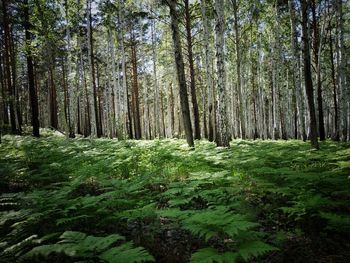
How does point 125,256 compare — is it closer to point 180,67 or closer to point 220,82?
point 180,67

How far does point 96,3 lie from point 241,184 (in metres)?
21.9

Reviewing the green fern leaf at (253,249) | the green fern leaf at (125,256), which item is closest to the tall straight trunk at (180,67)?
the green fern leaf at (253,249)

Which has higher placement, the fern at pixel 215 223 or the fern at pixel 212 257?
the fern at pixel 215 223

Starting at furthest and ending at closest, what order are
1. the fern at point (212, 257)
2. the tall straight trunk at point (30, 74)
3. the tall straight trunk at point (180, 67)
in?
the tall straight trunk at point (30, 74) → the tall straight trunk at point (180, 67) → the fern at point (212, 257)

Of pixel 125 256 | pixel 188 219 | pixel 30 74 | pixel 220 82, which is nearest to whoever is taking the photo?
pixel 125 256

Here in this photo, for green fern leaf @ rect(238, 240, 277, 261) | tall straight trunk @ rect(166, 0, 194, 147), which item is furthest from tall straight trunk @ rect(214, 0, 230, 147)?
green fern leaf @ rect(238, 240, 277, 261)

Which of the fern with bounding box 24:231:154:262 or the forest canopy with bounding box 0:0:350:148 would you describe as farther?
the forest canopy with bounding box 0:0:350:148

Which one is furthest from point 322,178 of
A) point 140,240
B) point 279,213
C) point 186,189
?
point 140,240

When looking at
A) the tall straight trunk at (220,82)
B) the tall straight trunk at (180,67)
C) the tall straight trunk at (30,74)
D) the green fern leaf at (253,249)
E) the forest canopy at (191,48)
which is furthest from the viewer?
the tall straight trunk at (30,74)

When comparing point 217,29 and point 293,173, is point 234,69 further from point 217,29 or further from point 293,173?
point 293,173

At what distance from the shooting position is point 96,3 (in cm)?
2352

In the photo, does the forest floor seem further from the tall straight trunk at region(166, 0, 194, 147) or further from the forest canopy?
the forest canopy

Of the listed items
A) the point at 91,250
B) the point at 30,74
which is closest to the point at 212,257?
the point at 91,250

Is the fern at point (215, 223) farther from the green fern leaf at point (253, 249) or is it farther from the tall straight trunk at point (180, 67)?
the tall straight trunk at point (180, 67)
